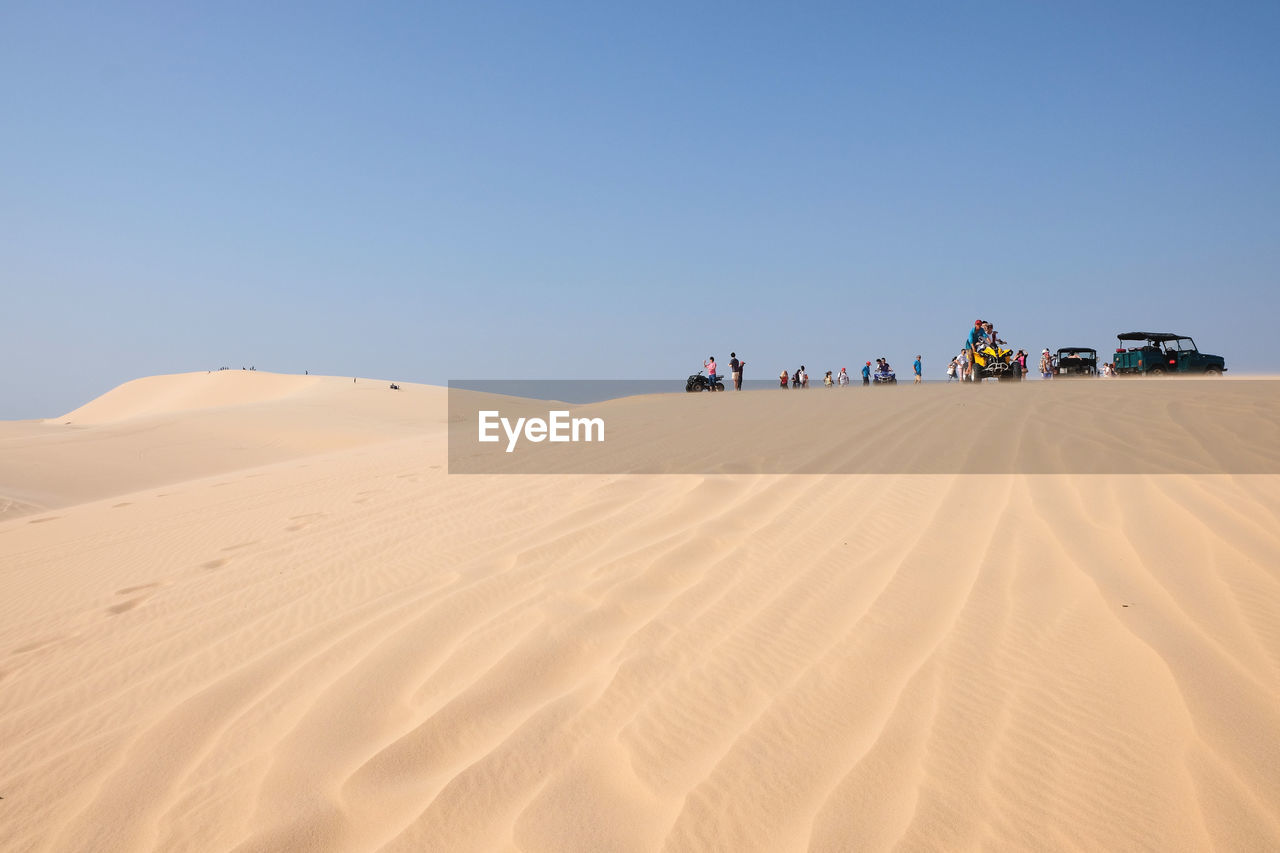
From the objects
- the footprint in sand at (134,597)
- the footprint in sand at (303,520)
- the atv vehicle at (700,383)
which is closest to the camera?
the footprint in sand at (134,597)

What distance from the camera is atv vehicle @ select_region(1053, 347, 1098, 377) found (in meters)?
24.8

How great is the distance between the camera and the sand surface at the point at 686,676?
173cm

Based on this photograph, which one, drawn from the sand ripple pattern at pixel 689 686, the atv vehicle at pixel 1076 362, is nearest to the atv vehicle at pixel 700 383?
the atv vehicle at pixel 1076 362

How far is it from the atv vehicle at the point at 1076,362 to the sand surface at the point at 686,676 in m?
22.9

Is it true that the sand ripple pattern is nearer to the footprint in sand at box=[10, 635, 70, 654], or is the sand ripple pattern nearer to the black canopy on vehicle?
the footprint in sand at box=[10, 635, 70, 654]

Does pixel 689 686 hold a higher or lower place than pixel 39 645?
higher

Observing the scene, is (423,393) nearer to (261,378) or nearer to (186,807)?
(261,378)

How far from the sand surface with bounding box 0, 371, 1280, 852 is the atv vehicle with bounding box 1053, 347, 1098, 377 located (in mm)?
22902

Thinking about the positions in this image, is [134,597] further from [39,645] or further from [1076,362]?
[1076,362]

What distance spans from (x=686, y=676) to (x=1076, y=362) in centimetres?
2733

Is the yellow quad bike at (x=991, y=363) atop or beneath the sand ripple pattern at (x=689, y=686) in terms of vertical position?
atop

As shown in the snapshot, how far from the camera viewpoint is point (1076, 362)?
25.0 meters

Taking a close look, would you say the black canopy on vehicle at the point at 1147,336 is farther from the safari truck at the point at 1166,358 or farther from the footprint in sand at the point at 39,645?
the footprint in sand at the point at 39,645

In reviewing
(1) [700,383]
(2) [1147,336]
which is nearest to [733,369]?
(1) [700,383]
